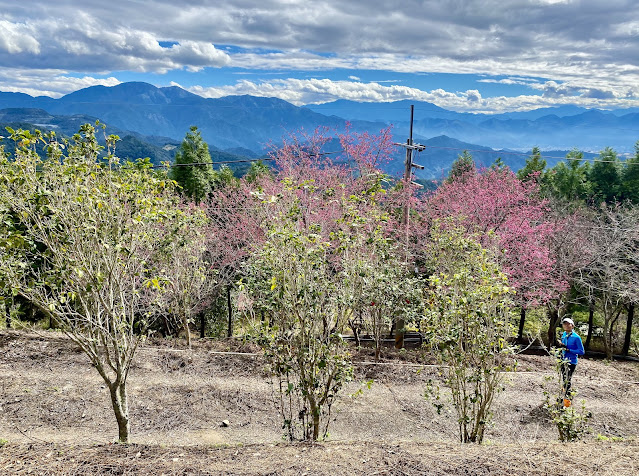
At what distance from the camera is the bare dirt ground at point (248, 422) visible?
468 cm

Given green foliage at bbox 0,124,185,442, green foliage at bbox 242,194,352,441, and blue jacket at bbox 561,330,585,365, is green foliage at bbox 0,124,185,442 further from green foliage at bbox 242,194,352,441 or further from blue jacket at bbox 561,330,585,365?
blue jacket at bbox 561,330,585,365

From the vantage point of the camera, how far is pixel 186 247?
9383mm

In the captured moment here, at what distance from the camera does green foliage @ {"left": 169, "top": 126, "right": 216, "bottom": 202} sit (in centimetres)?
2842

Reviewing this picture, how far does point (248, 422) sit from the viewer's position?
7840 millimetres

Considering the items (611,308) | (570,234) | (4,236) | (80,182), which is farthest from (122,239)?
(611,308)

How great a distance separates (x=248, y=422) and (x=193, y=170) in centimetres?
2329

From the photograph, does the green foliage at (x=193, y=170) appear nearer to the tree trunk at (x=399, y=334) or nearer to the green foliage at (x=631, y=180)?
the tree trunk at (x=399, y=334)

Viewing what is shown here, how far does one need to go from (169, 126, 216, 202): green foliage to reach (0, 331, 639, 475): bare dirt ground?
716 inches

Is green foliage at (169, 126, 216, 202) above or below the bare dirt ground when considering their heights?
above

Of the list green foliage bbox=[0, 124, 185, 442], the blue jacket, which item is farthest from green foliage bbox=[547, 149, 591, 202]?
green foliage bbox=[0, 124, 185, 442]

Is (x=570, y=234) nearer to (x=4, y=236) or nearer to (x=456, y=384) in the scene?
(x=456, y=384)

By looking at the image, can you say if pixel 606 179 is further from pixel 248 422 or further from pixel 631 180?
pixel 248 422

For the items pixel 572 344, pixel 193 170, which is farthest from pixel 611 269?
pixel 193 170

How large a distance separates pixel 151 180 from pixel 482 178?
18.9 metres
